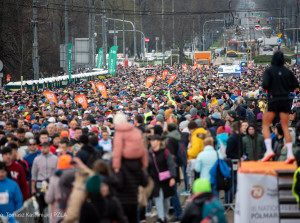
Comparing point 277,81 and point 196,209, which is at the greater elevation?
point 277,81

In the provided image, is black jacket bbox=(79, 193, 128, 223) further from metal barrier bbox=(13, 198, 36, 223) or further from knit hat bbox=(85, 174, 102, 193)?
metal barrier bbox=(13, 198, 36, 223)

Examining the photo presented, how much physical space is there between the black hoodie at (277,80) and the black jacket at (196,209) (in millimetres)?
3162

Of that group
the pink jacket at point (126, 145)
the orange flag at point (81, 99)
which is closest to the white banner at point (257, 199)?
the pink jacket at point (126, 145)

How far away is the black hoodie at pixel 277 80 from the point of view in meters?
10.5

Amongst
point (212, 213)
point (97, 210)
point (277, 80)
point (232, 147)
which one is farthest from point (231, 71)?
point (97, 210)

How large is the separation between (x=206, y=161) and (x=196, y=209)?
394 centimetres

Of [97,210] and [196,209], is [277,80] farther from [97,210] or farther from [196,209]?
[97,210]

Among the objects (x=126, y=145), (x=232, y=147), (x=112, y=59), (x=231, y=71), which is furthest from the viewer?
(x=112, y=59)

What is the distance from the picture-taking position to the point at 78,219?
23.9 feet

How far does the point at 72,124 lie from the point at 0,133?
2496 mm

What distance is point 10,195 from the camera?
9.88m

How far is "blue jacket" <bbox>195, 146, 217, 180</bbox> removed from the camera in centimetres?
1166

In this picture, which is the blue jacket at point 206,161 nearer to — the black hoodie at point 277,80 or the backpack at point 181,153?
the backpack at point 181,153

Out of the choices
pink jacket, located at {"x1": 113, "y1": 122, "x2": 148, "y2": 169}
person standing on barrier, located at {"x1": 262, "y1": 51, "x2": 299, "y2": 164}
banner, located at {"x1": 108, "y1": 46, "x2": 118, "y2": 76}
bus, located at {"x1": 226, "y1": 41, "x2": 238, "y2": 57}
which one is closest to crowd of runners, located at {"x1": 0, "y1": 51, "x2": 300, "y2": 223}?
pink jacket, located at {"x1": 113, "y1": 122, "x2": 148, "y2": 169}
